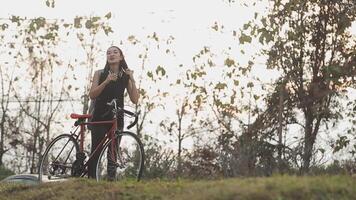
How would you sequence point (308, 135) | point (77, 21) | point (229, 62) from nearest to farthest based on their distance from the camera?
1. point (308, 135)
2. point (229, 62)
3. point (77, 21)

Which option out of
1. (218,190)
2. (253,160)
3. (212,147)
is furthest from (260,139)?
(218,190)

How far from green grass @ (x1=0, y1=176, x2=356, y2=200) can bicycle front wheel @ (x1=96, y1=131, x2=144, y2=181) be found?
0.49m

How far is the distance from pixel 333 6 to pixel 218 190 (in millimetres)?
10876

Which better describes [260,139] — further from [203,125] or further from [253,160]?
[203,125]

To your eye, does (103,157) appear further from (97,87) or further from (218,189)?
(218,189)

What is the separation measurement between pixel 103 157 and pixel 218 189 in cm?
288

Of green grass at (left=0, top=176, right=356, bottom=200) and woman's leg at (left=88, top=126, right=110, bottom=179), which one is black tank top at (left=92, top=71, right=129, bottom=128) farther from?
green grass at (left=0, top=176, right=356, bottom=200)

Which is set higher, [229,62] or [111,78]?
[229,62]

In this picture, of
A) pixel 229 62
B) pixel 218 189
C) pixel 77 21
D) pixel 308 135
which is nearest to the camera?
pixel 218 189

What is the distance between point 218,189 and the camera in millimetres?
6164

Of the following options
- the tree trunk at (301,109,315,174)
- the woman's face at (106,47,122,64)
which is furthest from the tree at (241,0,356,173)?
the woman's face at (106,47,122,64)

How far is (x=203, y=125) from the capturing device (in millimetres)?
22625

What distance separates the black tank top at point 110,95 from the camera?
29.8 ft

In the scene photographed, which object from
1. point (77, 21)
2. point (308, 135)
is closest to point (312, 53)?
point (308, 135)
